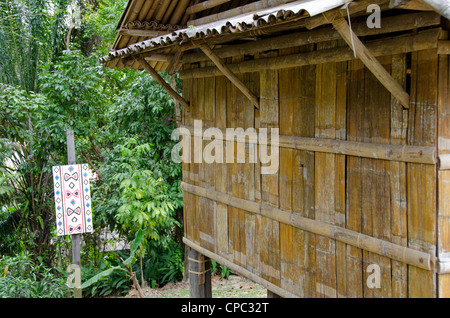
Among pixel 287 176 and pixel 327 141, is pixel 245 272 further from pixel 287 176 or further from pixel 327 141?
pixel 327 141

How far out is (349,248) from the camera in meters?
3.61

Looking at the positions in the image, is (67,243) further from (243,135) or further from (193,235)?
(243,135)

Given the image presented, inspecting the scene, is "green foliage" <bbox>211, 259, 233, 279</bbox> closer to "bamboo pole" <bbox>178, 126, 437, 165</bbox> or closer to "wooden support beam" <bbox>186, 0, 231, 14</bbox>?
"wooden support beam" <bbox>186, 0, 231, 14</bbox>

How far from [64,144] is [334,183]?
706 centimetres

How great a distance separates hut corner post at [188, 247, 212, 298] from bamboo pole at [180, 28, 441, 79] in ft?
8.18

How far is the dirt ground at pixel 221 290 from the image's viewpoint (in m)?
8.81

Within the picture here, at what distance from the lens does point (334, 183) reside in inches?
146

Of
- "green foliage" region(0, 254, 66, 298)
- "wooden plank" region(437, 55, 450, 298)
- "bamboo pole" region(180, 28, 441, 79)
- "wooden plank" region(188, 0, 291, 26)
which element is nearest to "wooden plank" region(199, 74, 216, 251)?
"bamboo pole" region(180, 28, 441, 79)

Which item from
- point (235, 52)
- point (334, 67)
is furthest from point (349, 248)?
point (235, 52)

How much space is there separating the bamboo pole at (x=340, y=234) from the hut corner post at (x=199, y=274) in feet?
4.08

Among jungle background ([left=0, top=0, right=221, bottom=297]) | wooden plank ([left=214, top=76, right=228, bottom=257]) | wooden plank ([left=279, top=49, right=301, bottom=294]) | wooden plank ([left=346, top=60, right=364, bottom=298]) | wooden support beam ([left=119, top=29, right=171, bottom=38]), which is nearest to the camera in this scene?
wooden plank ([left=346, top=60, right=364, bottom=298])

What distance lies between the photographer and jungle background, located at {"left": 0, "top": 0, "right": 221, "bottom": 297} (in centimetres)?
910

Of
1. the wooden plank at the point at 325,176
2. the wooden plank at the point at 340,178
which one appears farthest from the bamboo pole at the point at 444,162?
the wooden plank at the point at 325,176

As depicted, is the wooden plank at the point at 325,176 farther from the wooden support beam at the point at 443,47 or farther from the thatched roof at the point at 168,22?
the wooden support beam at the point at 443,47
